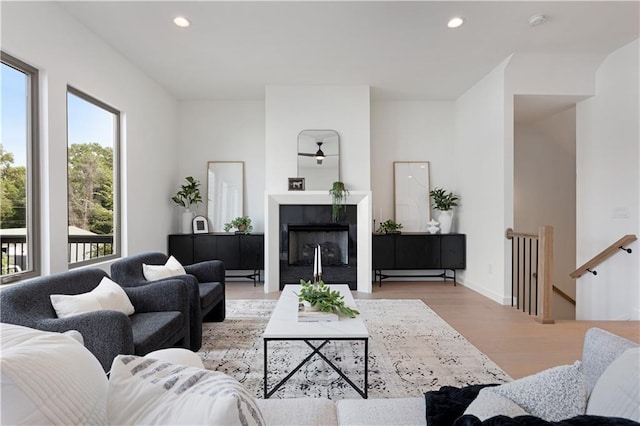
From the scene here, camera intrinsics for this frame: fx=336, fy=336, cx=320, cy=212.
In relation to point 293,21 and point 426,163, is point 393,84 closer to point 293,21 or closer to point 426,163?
point 426,163

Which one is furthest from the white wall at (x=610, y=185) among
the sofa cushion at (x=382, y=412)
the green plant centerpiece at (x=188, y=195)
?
the green plant centerpiece at (x=188, y=195)

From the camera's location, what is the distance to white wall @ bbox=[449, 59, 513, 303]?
4406 mm

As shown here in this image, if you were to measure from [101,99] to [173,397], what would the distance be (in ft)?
13.3

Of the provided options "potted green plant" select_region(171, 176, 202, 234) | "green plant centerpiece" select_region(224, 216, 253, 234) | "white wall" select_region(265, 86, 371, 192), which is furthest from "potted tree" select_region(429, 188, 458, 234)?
"potted green plant" select_region(171, 176, 202, 234)

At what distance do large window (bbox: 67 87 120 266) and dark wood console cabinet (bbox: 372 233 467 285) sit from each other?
12.2ft

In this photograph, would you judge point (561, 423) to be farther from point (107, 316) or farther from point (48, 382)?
point (107, 316)

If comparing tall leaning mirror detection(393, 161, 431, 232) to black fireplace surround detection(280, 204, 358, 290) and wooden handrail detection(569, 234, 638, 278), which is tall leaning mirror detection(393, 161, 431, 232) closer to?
black fireplace surround detection(280, 204, 358, 290)

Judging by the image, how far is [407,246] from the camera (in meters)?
5.48

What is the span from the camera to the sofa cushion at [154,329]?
211 cm

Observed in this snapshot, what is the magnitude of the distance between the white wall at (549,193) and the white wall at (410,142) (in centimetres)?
138

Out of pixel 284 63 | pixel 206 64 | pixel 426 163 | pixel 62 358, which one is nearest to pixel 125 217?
pixel 206 64

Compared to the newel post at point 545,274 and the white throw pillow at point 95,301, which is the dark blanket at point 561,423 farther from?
the newel post at point 545,274

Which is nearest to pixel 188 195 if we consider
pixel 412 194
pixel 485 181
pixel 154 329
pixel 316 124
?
pixel 316 124

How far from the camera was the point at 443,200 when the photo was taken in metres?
5.66
